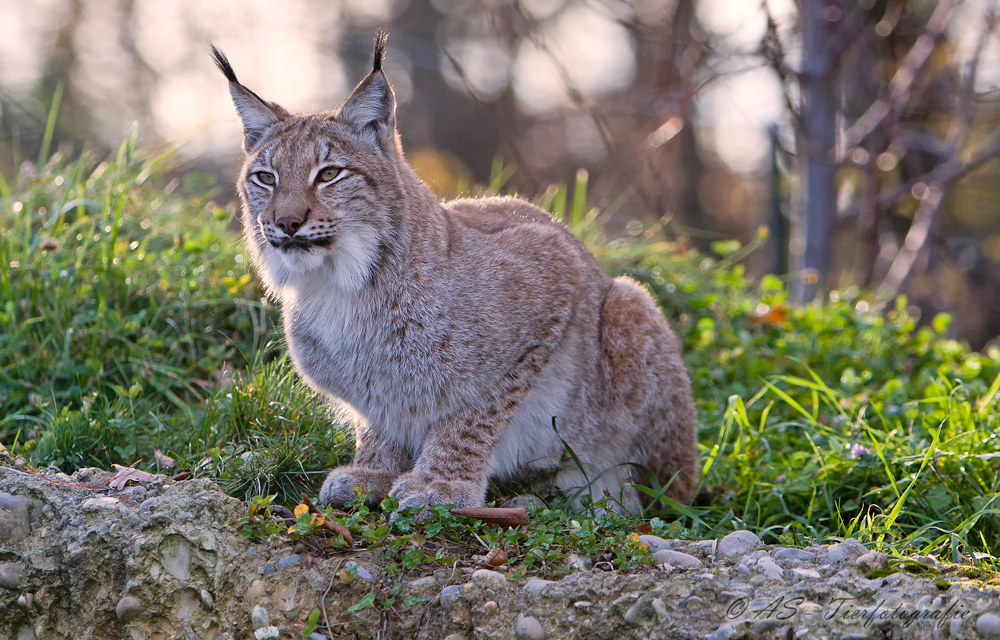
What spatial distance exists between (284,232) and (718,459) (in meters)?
2.31

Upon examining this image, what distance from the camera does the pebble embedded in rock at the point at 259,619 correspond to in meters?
2.85

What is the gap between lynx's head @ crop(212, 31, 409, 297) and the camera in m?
3.62

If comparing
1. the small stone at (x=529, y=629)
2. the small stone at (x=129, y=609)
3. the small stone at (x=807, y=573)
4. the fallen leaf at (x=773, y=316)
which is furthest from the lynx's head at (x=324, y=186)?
the fallen leaf at (x=773, y=316)

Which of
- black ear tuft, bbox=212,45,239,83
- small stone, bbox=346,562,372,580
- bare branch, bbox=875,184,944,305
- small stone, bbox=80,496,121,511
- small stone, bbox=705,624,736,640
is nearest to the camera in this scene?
small stone, bbox=705,624,736,640

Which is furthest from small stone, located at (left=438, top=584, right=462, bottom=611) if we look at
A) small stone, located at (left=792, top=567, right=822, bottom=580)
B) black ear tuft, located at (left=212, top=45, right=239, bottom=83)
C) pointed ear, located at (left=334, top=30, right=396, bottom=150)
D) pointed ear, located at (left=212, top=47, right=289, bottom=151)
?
black ear tuft, located at (left=212, top=45, right=239, bottom=83)

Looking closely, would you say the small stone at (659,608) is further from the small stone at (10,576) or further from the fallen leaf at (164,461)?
the fallen leaf at (164,461)

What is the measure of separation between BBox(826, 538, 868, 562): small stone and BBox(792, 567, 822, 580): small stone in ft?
0.58

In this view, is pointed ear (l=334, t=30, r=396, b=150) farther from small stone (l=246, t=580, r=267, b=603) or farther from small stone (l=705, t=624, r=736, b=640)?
small stone (l=705, t=624, r=736, b=640)

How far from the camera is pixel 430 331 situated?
373 cm

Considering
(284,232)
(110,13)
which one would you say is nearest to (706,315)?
(284,232)

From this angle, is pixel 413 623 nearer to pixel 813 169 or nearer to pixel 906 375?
pixel 906 375

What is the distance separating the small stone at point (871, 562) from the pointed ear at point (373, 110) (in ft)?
7.99

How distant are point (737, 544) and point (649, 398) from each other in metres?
1.17

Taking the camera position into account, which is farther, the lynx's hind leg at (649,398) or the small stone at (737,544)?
the lynx's hind leg at (649,398)
